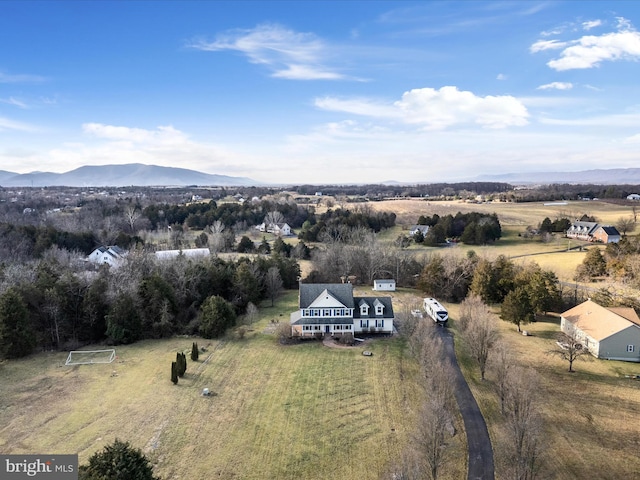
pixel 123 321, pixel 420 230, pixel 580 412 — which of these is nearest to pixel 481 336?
pixel 580 412

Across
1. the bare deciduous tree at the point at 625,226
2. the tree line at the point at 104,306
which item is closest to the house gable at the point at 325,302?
the tree line at the point at 104,306

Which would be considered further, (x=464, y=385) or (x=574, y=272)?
(x=574, y=272)

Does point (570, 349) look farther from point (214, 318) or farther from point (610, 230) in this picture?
point (610, 230)

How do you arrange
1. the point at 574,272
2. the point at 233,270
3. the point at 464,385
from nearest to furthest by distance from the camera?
the point at 464,385 < the point at 233,270 < the point at 574,272

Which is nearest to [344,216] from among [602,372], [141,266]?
[141,266]

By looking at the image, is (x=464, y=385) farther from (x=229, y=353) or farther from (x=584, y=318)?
(x=229, y=353)

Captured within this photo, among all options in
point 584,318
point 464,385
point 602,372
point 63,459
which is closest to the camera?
point 63,459

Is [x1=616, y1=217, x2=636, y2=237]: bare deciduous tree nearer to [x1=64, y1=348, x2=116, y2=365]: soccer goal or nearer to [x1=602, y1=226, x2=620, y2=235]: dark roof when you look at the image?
[x1=602, y1=226, x2=620, y2=235]: dark roof

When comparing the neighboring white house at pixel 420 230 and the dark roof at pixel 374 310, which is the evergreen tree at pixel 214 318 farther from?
the neighboring white house at pixel 420 230

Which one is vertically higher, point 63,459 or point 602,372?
point 63,459
